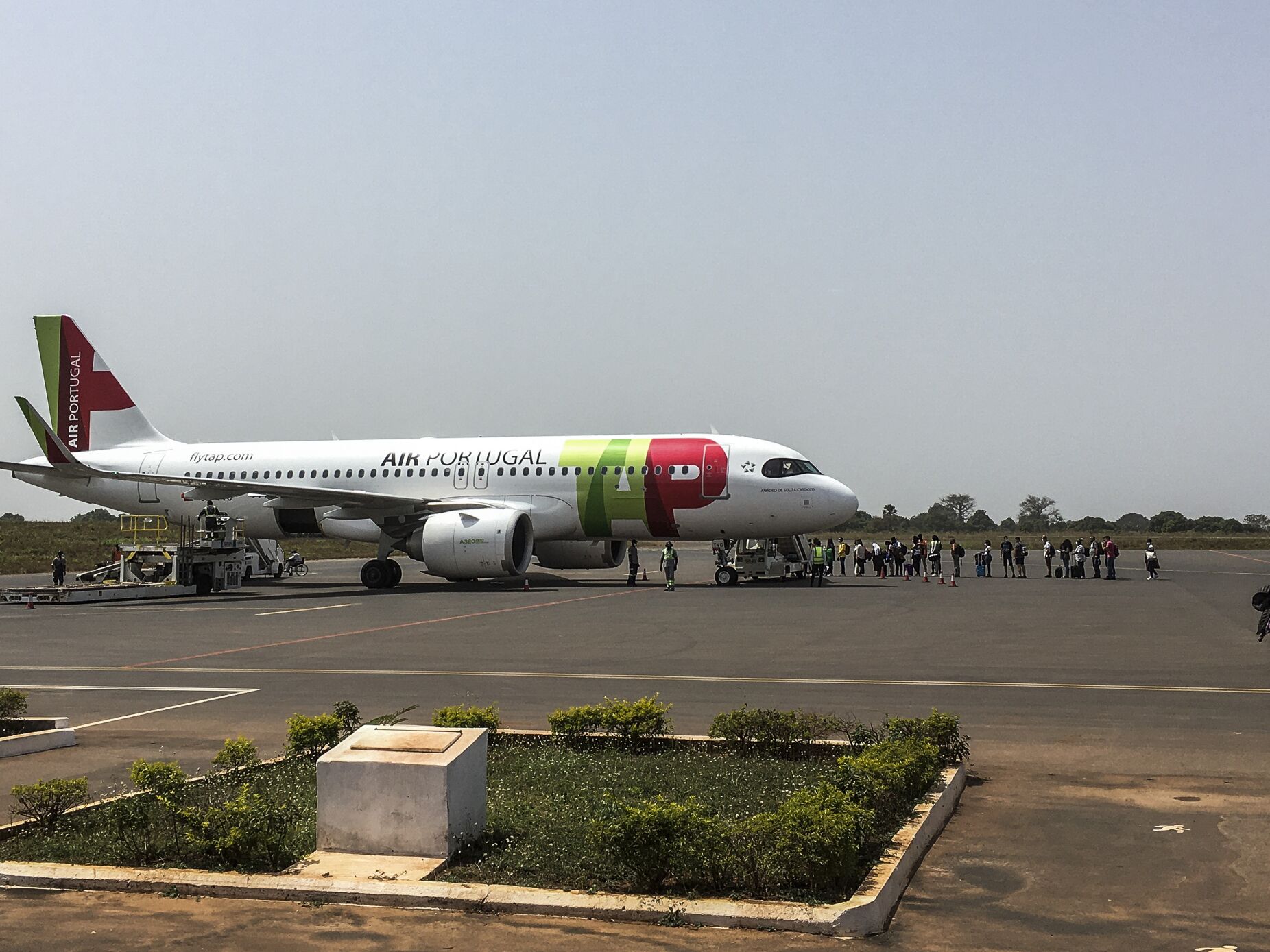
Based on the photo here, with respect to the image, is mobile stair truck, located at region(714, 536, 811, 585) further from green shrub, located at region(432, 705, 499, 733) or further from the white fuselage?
green shrub, located at region(432, 705, 499, 733)

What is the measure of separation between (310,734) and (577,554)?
30609 mm

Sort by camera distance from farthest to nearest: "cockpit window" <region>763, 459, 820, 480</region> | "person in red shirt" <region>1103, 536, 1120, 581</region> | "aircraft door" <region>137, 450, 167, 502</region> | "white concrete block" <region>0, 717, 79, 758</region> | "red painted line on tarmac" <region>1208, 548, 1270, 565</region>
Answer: "red painted line on tarmac" <region>1208, 548, 1270, 565</region>
"person in red shirt" <region>1103, 536, 1120, 581</region>
"aircraft door" <region>137, 450, 167, 502</region>
"cockpit window" <region>763, 459, 820, 480</region>
"white concrete block" <region>0, 717, 79, 758</region>

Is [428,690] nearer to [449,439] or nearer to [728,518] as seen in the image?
[728,518]

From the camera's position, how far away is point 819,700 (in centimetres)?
1439

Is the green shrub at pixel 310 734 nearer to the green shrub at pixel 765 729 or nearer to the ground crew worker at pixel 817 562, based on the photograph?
the green shrub at pixel 765 729

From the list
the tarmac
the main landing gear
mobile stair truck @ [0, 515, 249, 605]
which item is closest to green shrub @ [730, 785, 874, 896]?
the tarmac

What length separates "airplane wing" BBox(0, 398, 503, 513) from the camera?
116 ft

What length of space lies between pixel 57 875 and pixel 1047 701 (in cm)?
1069

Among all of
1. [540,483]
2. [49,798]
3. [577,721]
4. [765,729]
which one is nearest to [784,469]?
[540,483]

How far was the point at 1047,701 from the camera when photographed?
1410cm

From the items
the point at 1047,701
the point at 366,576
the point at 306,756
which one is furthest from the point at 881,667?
the point at 366,576

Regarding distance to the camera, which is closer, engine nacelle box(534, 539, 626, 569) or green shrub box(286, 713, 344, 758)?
green shrub box(286, 713, 344, 758)

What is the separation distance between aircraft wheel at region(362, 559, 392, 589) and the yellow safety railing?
6870mm

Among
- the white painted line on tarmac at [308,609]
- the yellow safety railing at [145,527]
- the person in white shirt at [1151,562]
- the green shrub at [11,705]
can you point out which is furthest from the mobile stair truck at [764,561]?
the green shrub at [11,705]
